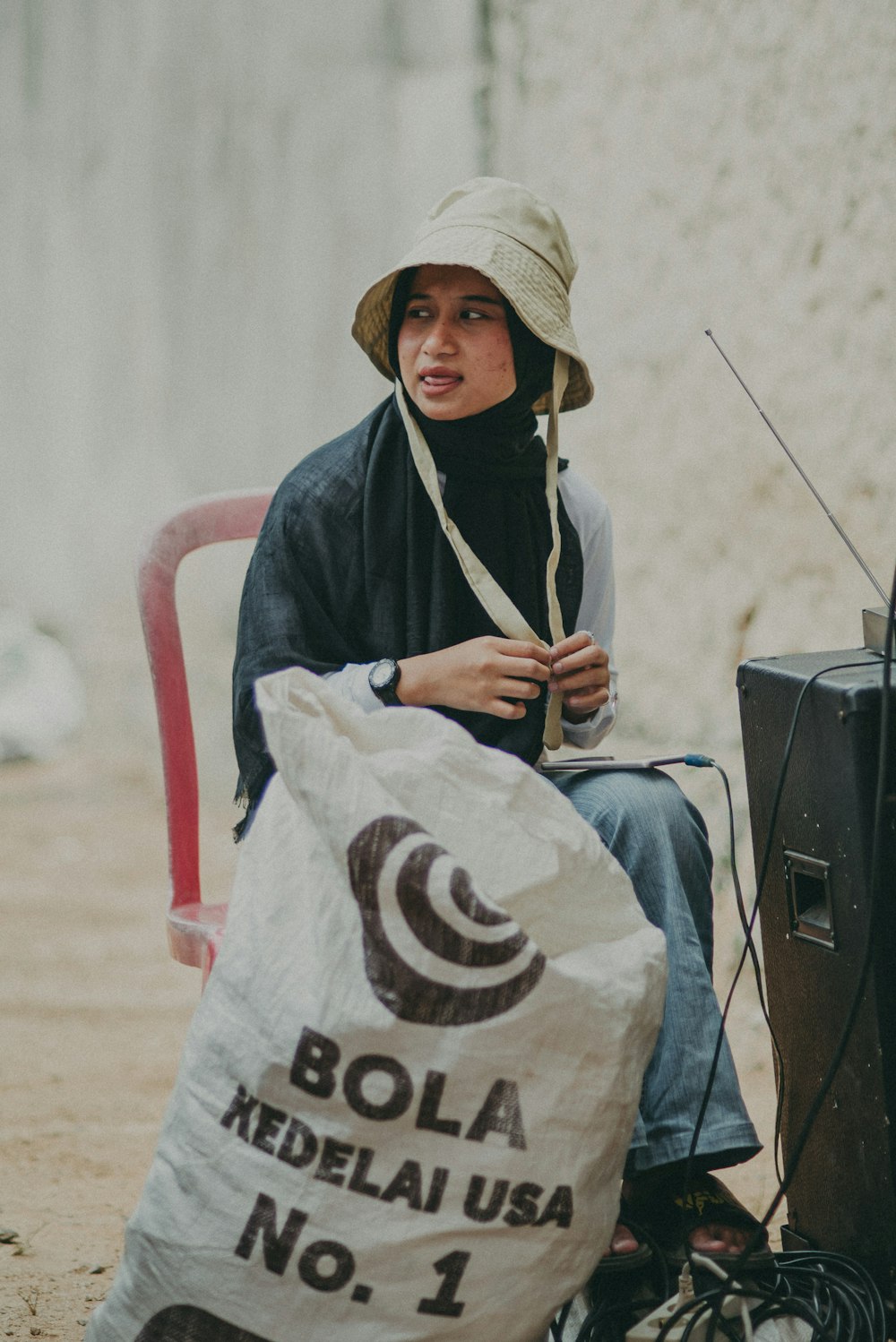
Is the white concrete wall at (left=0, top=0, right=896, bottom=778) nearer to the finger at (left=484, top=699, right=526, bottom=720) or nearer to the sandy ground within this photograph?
the sandy ground

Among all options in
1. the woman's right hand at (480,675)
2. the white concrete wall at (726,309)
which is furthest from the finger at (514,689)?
the white concrete wall at (726,309)

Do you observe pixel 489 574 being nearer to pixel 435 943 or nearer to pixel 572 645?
pixel 572 645

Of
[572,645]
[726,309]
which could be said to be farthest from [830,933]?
[726,309]

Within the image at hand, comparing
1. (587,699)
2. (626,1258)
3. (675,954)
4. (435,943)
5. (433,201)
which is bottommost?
(626,1258)

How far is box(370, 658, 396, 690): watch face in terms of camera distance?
1.88 m

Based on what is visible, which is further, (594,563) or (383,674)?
(594,563)

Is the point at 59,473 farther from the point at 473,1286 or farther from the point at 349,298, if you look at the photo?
the point at 473,1286

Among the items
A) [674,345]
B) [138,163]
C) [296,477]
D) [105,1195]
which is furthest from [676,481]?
[138,163]

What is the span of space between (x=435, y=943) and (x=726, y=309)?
268 cm

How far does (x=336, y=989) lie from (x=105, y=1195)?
1323mm

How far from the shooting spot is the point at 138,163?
649cm

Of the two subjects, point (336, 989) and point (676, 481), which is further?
point (676, 481)

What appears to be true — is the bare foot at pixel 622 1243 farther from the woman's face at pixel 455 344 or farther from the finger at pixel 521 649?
the woman's face at pixel 455 344

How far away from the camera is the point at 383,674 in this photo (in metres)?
1.89
